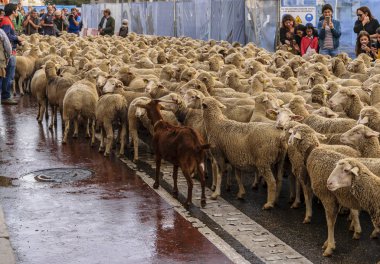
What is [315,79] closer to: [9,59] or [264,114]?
[264,114]

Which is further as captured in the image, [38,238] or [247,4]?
[247,4]

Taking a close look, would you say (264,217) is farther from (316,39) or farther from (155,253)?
(316,39)

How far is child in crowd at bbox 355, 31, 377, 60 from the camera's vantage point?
650 inches

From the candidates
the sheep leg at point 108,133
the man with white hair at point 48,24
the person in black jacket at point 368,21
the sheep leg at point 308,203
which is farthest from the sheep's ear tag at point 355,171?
the man with white hair at point 48,24

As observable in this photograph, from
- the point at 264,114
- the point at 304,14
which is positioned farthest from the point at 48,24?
the point at 264,114

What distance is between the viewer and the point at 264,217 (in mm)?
8516

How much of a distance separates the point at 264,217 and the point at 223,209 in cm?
58

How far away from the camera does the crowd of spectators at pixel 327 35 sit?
16.8 meters

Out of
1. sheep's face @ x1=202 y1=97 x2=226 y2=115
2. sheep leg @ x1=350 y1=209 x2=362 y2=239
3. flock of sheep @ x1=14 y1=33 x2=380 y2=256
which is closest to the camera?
flock of sheep @ x1=14 y1=33 x2=380 y2=256

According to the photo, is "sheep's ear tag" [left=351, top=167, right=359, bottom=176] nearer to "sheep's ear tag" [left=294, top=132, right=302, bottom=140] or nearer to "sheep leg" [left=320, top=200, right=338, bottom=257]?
"sheep leg" [left=320, top=200, right=338, bottom=257]

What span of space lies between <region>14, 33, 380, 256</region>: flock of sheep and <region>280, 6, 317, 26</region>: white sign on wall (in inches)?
136

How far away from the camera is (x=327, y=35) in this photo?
17734 millimetres

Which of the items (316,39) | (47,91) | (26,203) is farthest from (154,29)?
(26,203)

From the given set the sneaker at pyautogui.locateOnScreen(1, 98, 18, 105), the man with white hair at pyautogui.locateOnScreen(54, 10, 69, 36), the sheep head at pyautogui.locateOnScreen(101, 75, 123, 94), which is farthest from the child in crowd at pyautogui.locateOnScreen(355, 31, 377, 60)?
the man with white hair at pyautogui.locateOnScreen(54, 10, 69, 36)
